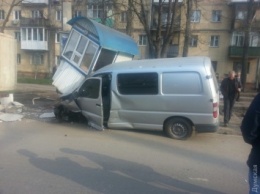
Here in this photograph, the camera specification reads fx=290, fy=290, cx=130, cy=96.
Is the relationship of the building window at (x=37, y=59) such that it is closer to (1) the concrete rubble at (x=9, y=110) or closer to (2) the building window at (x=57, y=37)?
(2) the building window at (x=57, y=37)

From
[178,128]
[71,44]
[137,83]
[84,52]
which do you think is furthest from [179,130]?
[71,44]

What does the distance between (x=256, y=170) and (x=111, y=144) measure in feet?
14.2

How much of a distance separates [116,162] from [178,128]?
2.50 metres

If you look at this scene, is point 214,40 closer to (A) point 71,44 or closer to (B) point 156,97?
(A) point 71,44

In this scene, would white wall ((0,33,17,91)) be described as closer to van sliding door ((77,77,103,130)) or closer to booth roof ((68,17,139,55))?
booth roof ((68,17,139,55))

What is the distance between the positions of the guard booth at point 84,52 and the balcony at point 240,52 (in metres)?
24.8

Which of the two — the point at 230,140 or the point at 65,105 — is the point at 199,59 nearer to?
the point at 230,140

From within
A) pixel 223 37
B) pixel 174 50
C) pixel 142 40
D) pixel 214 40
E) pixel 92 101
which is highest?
pixel 223 37

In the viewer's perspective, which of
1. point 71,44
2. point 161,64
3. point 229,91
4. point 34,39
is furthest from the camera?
point 34,39

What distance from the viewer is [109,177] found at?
15.7 feet

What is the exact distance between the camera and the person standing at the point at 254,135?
2699 millimetres

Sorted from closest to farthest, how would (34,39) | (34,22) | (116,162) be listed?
(116,162)
(34,22)
(34,39)

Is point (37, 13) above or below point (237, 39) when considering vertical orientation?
above

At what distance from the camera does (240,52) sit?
106 feet
